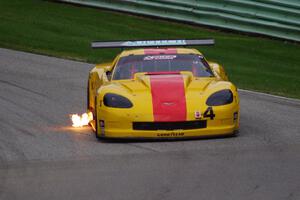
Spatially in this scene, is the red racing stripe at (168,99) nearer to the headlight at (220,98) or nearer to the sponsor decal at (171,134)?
the sponsor decal at (171,134)

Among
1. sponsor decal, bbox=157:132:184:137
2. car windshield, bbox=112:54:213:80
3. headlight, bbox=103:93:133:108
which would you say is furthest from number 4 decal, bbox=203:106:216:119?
car windshield, bbox=112:54:213:80

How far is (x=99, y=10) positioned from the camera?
82.7 feet

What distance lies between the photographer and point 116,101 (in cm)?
1170

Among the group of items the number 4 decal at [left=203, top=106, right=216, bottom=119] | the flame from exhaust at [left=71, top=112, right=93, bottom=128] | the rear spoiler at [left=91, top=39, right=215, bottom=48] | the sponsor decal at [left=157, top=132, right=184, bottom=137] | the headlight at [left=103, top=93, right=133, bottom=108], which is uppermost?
the rear spoiler at [left=91, top=39, right=215, bottom=48]

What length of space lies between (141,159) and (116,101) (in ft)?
4.93

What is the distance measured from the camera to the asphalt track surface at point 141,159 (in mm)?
8727

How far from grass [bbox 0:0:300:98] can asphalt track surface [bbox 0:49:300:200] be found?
3223mm

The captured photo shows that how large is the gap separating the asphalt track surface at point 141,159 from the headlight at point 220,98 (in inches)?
17.3

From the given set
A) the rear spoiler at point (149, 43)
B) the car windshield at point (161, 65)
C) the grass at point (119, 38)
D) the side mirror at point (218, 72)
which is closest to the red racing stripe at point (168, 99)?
the car windshield at point (161, 65)

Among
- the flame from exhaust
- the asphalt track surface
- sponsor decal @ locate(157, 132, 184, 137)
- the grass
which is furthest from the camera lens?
the grass

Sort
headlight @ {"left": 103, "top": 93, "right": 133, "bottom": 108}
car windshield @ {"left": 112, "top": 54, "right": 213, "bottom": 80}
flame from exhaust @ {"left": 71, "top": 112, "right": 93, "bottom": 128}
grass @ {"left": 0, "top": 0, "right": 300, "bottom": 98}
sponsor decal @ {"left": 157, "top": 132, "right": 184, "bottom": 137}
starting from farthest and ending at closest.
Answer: grass @ {"left": 0, "top": 0, "right": 300, "bottom": 98} → flame from exhaust @ {"left": 71, "top": 112, "right": 93, "bottom": 128} → car windshield @ {"left": 112, "top": 54, "right": 213, "bottom": 80} → headlight @ {"left": 103, "top": 93, "right": 133, "bottom": 108} → sponsor decal @ {"left": 157, "top": 132, "right": 184, "bottom": 137}

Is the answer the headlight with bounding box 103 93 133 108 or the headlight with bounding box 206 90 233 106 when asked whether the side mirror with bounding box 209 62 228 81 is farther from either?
the headlight with bounding box 103 93 133 108

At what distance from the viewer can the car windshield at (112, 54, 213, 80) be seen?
12742mm

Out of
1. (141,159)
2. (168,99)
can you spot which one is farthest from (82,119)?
(141,159)
